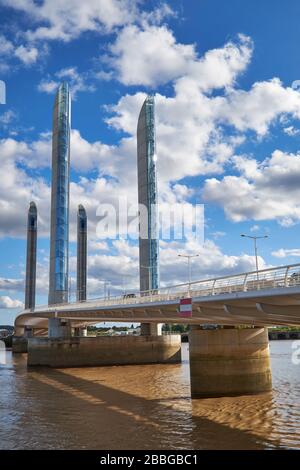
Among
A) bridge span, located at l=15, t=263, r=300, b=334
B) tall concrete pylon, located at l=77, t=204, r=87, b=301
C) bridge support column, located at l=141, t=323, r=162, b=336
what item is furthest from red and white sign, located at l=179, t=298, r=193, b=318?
tall concrete pylon, located at l=77, t=204, r=87, b=301

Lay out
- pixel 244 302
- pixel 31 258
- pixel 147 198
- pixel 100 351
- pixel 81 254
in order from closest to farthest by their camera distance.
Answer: pixel 244 302 < pixel 100 351 < pixel 147 198 < pixel 81 254 < pixel 31 258

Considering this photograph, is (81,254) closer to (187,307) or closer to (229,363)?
(229,363)

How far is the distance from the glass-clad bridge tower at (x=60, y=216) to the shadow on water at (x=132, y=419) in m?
40.1

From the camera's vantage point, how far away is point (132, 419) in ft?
74.1

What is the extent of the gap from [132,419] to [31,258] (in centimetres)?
9638

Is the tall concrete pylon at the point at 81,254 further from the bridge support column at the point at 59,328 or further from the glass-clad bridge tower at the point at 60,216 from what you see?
the bridge support column at the point at 59,328

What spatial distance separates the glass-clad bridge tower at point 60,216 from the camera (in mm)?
76438

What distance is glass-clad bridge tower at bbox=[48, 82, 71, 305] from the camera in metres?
76.4

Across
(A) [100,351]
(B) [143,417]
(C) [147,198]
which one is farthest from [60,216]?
(B) [143,417]

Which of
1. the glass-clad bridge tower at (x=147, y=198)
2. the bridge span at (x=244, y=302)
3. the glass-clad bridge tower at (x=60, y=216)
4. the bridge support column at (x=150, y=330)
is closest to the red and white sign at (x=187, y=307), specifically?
the bridge span at (x=244, y=302)

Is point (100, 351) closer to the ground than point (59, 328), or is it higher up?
closer to the ground

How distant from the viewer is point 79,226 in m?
110

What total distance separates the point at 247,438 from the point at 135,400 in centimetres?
1140
